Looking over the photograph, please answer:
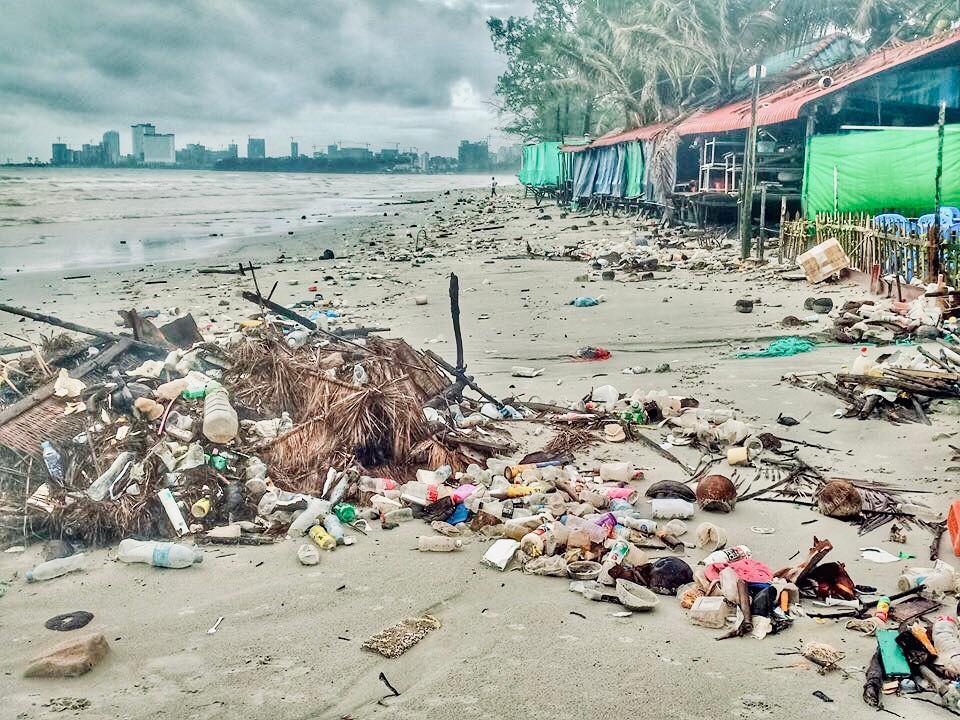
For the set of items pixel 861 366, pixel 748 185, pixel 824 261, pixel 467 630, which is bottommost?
pixel 467 630

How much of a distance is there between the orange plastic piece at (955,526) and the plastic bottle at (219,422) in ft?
12.2

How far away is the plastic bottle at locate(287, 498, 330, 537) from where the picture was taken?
13.8 ft

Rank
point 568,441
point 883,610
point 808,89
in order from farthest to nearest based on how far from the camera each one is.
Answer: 1. point 808,89
2. point 568,441
3. point 883,610

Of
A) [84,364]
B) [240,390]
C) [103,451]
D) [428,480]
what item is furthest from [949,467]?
[84,364]

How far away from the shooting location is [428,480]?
15.8ft

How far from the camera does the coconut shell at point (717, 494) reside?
444 centimetres

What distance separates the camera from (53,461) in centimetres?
445

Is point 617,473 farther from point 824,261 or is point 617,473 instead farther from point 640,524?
point 824,261

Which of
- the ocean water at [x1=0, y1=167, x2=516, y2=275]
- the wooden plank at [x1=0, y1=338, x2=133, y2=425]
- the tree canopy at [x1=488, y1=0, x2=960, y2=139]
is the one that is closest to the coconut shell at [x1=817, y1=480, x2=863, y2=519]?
the wooden plank at [x1=0, y1=338, x2=133, y2=425]

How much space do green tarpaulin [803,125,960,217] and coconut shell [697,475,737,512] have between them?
7545 millimetres

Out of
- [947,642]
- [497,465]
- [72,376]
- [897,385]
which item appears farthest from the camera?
[897,385]

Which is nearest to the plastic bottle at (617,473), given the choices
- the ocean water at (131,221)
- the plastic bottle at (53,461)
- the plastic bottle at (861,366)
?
the plastic bottle at (861,366)

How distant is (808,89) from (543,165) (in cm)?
2400

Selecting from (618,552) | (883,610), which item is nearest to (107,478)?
(618,552)
